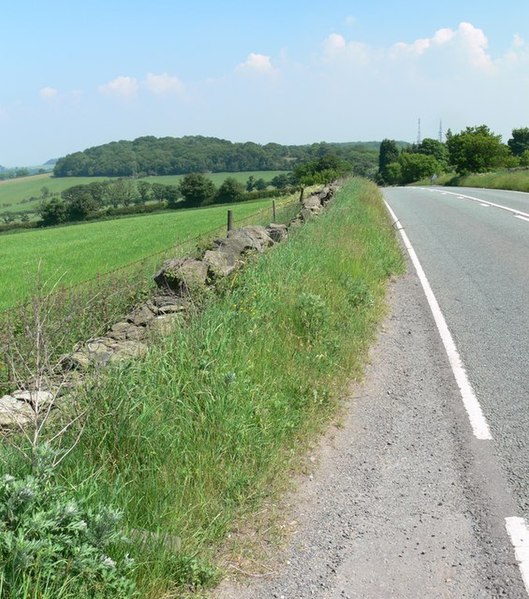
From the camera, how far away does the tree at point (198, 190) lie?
72.9 metres

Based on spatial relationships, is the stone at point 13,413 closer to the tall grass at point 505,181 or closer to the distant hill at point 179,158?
the tall grass at point 505,181

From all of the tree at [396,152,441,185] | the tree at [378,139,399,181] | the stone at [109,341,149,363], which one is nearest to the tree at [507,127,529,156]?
the tree at [396,152,441,185]

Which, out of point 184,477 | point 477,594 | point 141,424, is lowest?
point 477,594

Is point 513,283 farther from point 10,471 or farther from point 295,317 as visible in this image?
point 10,471

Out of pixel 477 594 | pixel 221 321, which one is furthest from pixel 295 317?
pixel 477 594

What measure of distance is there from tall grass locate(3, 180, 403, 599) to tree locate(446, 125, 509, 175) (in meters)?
52.8

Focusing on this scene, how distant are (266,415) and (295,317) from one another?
2.22 m

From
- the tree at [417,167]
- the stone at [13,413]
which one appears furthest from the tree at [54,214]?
the stone at [13,413]

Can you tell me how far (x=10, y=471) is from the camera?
315cm

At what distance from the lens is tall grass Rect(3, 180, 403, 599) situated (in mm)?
3256

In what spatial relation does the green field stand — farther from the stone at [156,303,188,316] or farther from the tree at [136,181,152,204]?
the stone at [156,303,188,316]

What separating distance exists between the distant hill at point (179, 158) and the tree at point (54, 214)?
201ft

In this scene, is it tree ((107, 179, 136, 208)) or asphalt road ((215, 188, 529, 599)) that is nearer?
asphalt road ((215, 188, 529, 599))

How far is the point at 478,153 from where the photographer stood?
180 ft
